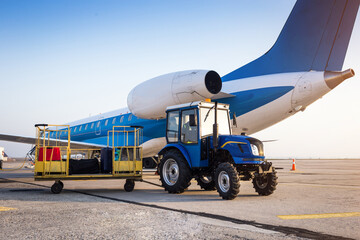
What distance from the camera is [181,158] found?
32.4 ft

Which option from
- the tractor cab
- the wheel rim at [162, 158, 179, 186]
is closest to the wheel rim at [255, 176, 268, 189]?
the tractor cab

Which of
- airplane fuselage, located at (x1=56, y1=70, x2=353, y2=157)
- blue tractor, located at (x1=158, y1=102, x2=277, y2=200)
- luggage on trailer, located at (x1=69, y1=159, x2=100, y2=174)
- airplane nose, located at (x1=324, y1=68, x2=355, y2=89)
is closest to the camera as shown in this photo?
blue tractor, located at (x1=158, y1=102, x2=277, y2=200)

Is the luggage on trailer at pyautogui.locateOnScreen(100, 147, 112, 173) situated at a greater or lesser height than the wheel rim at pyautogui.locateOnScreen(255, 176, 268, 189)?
greater

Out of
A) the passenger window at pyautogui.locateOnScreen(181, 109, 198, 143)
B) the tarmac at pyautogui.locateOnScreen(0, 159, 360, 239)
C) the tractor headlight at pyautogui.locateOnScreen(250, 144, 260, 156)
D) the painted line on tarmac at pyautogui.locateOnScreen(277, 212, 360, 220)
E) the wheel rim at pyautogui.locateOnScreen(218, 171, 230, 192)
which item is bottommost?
the painted line on tarmac at pyautogui.locateOnScreen(277, 212, 360, 220)

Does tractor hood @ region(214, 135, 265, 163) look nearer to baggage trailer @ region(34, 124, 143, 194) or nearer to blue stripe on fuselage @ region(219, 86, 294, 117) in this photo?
baggage trailer @ region(34, 124, 143, 194)

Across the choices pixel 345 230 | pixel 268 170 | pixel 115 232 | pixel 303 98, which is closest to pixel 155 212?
pixel 115 232

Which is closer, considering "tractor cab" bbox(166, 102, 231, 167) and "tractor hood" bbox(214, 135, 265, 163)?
"tractor hood" bbox(214, 135, 265, 163)

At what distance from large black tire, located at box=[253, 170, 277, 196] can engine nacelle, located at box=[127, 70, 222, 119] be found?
4.54 metres

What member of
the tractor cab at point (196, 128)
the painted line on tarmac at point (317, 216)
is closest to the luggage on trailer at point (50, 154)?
the tractor cab at point (196, 128)

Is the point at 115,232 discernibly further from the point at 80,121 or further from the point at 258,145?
the point at 80,121

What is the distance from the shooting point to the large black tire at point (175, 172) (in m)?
9.55

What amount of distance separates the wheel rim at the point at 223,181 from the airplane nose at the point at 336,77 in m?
6.19

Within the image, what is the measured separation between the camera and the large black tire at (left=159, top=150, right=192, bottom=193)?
9.55 metres

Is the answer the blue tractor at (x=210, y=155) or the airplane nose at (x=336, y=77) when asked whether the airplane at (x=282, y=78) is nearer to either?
the airplane nose at (x=336, y=77)
